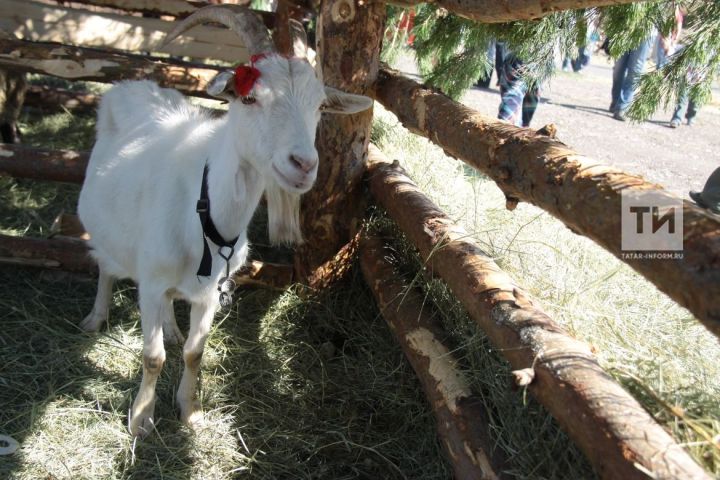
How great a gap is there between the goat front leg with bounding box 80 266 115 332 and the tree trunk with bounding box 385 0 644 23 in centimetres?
266

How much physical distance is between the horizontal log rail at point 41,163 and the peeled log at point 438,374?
6.84ft

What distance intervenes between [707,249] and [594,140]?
879cm

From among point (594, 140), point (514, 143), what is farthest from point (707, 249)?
point (594, 140)

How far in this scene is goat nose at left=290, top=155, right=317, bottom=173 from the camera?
2223 millimetres

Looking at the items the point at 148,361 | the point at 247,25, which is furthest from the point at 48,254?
the point at 247,25

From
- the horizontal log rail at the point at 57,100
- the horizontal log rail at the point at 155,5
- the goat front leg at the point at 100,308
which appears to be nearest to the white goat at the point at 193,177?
the goat front leg at the point at 100,308

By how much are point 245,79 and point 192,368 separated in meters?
1.60

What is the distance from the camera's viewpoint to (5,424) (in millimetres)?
2893

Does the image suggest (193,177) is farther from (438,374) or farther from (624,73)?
(624,73)

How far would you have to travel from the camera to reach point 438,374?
9.11ft

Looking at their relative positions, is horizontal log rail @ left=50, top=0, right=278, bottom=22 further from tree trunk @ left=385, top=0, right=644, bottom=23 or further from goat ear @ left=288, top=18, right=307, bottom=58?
tree trunk @ left=385, top=0, right=644, bottom=23

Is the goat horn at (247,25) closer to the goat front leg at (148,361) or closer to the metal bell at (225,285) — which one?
the metal bell at (225,285)

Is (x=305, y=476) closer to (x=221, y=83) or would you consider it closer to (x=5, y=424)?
(x=5, y=424)
